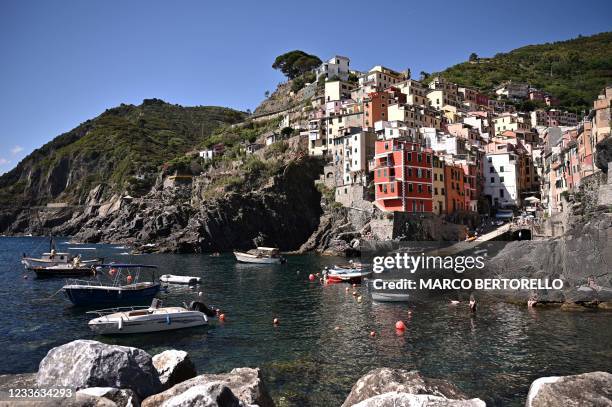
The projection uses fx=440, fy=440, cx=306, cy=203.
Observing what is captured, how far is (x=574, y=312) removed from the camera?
30906 mm

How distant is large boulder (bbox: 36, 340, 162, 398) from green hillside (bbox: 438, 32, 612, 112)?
159569 mm

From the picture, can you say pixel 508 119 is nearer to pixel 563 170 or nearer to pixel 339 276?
pixel 563 170

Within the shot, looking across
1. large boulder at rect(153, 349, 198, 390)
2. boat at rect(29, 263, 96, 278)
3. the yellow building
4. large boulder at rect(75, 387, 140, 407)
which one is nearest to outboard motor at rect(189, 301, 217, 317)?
large boulder at rect(153, 349, 198, 390)

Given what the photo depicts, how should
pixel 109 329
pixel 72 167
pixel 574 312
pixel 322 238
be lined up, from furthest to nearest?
pixel 72 167
pixel 322 238
pixel 574 312
pixel 109 329

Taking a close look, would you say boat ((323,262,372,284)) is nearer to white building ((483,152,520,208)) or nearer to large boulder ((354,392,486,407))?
large boulder ((354,392,486,407))

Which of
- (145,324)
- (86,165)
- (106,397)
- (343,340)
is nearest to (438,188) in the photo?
(343,340)

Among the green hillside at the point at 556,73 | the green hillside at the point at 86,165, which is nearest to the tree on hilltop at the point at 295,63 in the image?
the green hillside at the point at 86,165

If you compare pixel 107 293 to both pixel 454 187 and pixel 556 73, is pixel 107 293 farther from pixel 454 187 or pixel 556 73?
pixel 556 73

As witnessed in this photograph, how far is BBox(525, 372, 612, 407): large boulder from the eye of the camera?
25.6 ft

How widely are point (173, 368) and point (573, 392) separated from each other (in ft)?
32.7

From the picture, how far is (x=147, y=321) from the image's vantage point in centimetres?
2684

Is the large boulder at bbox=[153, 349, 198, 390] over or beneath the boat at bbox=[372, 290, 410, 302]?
over

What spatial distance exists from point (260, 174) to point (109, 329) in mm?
72813

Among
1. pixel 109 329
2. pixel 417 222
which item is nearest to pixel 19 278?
pixel 109 329
